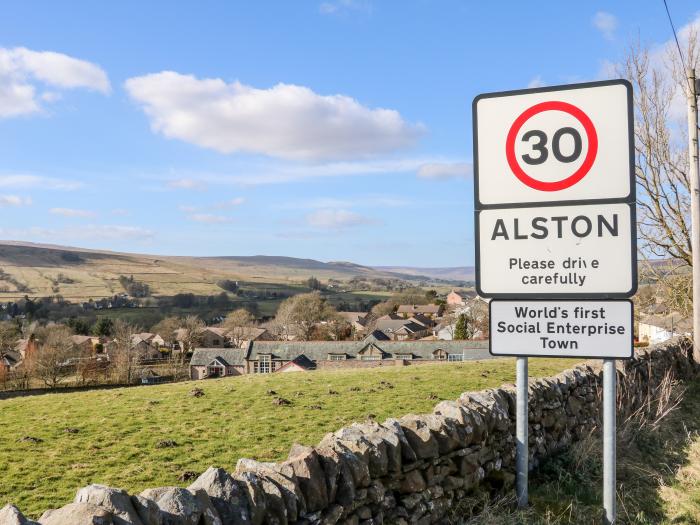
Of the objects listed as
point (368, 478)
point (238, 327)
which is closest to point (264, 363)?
point (238, 327)

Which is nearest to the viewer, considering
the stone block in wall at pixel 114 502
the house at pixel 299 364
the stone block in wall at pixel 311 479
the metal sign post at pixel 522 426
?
the stone block in wall at pixel 114 502

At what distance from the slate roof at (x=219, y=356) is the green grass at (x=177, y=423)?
37.6 m

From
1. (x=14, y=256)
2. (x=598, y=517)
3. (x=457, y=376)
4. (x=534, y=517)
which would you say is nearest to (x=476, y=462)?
(x=534, y=517)

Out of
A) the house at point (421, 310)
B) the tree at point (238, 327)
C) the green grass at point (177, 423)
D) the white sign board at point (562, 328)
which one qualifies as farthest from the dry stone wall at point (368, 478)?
the house at point (421, 310)

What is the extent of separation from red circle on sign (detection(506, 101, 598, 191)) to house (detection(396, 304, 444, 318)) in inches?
4501

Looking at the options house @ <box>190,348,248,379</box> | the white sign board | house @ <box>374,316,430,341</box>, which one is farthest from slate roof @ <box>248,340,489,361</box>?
the white sign board

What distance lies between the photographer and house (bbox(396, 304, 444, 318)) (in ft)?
396

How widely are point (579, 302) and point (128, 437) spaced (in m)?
9.93

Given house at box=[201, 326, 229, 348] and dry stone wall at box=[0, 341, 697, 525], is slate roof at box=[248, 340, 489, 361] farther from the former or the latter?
dry stone wall at box=[0, 341, 697, 525]

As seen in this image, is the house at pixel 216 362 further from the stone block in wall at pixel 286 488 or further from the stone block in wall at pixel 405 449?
the stone block in wall at pixel 286 488

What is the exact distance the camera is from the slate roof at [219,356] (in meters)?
56.1

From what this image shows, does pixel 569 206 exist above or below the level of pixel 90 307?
above

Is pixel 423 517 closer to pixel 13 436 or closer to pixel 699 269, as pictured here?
pixel 13 436

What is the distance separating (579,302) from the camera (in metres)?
4.81
